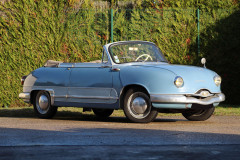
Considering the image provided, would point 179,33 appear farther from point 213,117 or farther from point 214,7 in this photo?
point 213,117

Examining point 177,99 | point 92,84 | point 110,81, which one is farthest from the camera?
point 92,84

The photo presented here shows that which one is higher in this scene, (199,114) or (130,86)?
(130,86)

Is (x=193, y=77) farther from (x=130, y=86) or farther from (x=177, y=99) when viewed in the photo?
(x=130, y=86)

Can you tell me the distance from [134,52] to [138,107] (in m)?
1.59

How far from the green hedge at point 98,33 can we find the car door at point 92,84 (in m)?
4.73

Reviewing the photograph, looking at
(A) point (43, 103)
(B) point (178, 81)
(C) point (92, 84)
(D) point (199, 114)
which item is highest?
(B) point (178, 81)

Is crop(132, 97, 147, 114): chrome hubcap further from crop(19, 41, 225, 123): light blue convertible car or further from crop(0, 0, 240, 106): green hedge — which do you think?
crop(0, 0, 240, 106): green hedge

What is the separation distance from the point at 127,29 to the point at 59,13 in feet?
6.90

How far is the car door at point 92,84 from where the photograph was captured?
10906mm

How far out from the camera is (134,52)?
1155 centimetres

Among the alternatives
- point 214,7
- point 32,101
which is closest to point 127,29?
point 214,7

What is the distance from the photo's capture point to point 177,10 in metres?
17.0

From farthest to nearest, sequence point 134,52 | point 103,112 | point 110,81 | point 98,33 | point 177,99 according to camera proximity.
→ point 98,33, point 103,112, point 134,52, point 110,81, point 177,99

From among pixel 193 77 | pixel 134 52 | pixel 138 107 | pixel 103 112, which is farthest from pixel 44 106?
pixel 193 77
